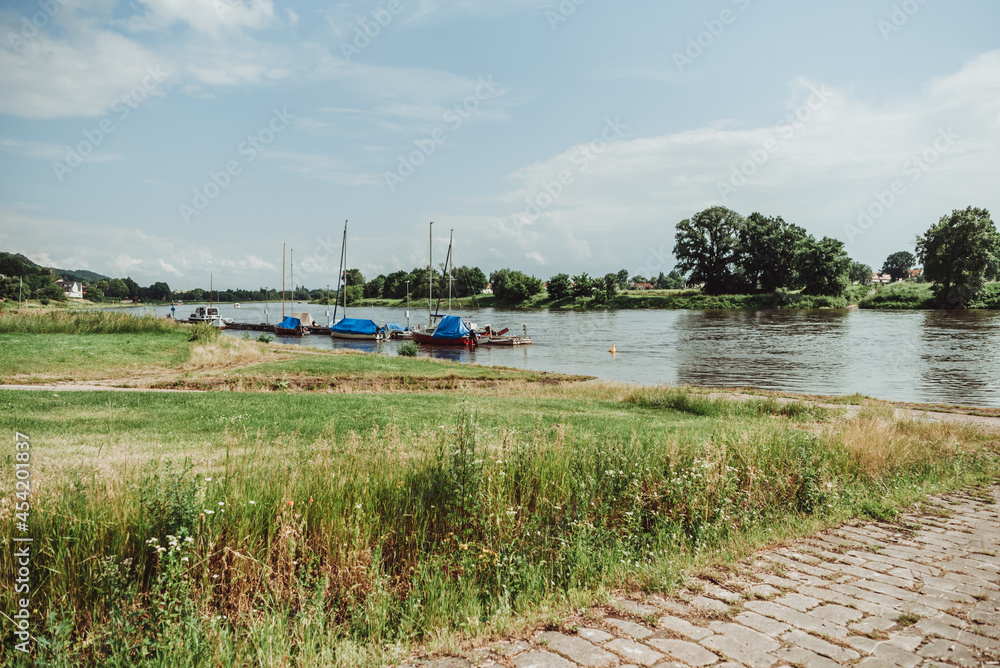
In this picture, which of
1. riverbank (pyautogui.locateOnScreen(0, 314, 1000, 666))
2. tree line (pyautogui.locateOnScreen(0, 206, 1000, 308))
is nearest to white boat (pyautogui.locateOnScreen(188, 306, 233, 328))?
tree line (pyautogui.locateOnScreen(0, 206, 1000, 308))

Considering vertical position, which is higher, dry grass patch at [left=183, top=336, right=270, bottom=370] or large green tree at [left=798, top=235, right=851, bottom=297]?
large green tree at [left=798, top=235, right=851, bottom=297]

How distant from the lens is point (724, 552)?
556 centimetres

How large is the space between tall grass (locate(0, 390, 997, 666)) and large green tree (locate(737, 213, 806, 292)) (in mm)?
117164

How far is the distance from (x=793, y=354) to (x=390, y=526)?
47417mm

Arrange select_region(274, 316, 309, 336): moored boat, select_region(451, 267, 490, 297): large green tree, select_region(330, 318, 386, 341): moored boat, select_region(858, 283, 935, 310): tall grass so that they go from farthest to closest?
select_region(451, 267, 490, 297): large green tree
select_region(858, 283, 935, 310): tall grass
select_region(274, 316, 309, 336): moored boat
select_region(330, 318, 386, 341): moored boat

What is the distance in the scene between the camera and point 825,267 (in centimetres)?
10638

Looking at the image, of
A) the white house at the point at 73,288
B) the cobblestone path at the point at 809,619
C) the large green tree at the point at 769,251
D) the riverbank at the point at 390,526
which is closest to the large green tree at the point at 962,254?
the large green tree at the point at 769,251

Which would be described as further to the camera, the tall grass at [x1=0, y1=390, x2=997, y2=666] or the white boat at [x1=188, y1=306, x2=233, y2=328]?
the white boat at [x1=188, y1=306, x2=233, y2=328]

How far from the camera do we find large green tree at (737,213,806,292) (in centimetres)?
11506

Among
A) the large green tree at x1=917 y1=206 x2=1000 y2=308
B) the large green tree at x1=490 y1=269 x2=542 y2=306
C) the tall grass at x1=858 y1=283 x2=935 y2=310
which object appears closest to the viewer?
the large green tree at x1=917 y1=206 x2=1000 y2=308

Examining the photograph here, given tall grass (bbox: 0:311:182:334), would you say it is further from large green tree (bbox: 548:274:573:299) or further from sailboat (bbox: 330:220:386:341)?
large green tree (bbox: 548:274:573:299)

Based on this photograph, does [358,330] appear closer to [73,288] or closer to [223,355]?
[223,355]

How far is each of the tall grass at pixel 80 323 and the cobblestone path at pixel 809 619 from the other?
36390mm

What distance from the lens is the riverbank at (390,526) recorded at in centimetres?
411
